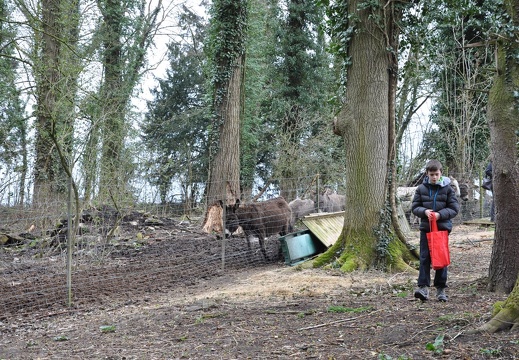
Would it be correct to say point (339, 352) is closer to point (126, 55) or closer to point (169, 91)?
point (126, 55)

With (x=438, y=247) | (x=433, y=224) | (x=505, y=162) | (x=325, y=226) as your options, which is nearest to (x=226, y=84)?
(x=325, y=226)

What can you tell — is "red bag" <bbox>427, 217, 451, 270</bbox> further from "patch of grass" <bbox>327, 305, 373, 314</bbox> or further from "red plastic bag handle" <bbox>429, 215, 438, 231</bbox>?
"patch of grass" <bbox>327, 305, 373, 314</bbox>

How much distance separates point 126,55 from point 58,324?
16.5 metres

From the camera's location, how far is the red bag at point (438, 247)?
18.5 ft

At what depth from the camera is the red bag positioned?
5633 mm

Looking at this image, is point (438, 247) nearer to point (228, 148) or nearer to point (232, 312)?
point (232, 312)

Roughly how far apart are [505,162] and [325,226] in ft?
18.8

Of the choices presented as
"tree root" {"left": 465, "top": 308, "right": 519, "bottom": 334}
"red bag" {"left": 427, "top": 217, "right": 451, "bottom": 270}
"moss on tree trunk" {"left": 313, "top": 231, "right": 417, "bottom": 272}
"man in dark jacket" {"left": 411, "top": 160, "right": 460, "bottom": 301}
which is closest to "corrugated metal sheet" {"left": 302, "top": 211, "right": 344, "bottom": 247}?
"moss on tree trunk" {"left": 313, "top": 231, "right": 417, "bottom": 272}

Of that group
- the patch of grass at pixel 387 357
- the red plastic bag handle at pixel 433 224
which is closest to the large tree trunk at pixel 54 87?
the red plastic bag handle at pixel 433 224

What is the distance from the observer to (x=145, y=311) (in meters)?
6.69

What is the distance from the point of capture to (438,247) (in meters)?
5.66

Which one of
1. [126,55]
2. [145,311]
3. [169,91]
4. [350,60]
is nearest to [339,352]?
[145,311]

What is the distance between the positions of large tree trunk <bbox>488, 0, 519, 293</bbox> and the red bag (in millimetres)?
536

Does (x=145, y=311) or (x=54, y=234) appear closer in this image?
(x=145, y=311)
